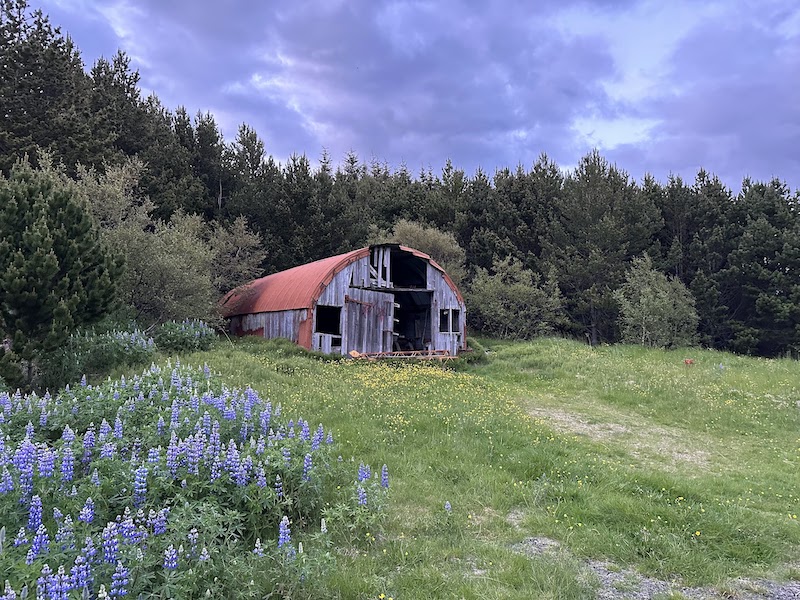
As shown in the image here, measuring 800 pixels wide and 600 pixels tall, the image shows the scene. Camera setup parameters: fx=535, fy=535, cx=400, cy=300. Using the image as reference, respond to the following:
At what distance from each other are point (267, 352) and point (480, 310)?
17.4m

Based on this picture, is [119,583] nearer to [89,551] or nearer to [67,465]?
[89,551]

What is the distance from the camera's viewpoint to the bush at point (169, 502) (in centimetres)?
354

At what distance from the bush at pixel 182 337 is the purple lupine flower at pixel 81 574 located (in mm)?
13976

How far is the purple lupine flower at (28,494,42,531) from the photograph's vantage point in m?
3.99

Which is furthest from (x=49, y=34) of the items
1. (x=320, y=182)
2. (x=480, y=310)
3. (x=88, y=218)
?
(x=480, y=310)

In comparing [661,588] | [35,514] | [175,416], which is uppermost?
[175,416]

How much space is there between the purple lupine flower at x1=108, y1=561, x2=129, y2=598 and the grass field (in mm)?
1683

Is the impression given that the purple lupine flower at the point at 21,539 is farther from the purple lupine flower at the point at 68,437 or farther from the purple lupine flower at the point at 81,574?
the purple lupine flower at the point at 68,437

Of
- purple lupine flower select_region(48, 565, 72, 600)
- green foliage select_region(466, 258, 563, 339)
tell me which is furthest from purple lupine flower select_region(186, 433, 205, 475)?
green foliage select_region(466, 258, 563, 339)

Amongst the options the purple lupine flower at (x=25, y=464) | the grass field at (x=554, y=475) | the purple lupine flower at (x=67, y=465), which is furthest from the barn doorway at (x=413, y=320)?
the purple lupine flower at (x=25, y=464)

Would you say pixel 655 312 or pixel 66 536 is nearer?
pixel 66 536

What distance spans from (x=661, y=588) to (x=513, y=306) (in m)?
28.1

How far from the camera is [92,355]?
12.7 m

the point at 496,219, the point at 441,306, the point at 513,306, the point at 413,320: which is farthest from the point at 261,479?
the point at 496,219
